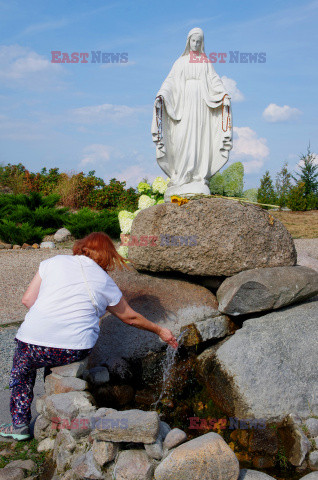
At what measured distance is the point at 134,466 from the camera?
2.38 metres

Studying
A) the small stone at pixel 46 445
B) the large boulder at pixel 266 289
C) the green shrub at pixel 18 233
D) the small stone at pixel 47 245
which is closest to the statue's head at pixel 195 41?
the large boulder at pixel 266 289

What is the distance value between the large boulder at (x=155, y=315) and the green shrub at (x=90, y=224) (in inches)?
210

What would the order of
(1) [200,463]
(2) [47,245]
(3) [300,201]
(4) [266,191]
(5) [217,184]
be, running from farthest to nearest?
(4) [266,191], (3) [300,201], (2) [47,245], (5) [217,184], (1) [200,463]

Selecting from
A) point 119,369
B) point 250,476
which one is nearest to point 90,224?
point 119,369

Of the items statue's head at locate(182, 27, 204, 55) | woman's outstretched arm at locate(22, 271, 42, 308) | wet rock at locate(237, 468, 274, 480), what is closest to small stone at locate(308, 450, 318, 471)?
wet rock at locate(237, 468, 274, 480)

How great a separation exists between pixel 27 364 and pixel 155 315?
1570 millimetres

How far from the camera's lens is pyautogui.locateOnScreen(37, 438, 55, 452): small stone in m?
2.90

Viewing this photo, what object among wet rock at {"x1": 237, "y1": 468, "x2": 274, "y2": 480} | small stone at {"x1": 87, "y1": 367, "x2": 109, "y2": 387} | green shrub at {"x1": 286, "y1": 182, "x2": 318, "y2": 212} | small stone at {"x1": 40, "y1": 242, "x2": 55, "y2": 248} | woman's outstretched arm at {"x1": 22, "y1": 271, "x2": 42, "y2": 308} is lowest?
wet rock at {"x1": 237, "y1": 468, "x2": 274, "y2": 480}

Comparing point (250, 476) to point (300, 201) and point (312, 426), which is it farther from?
point (300, 201)

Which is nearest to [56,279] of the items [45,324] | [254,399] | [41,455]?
[45,324]

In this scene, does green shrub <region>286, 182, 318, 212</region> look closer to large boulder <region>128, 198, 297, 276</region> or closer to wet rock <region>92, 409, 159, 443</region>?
large boulder <region>128, 198, 297, 276</region>

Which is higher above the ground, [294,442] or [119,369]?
[119,369]

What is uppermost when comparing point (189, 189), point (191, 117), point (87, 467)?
point (191, 117)

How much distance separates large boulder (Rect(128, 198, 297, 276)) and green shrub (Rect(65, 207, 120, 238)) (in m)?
5.81
